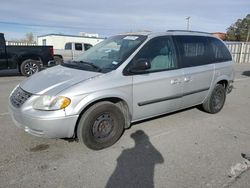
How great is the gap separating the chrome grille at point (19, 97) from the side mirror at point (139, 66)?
62.0 inches

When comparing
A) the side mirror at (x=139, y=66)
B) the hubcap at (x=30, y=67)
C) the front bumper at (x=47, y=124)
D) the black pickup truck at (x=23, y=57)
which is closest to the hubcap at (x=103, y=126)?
the front bumper at (x=47, y=124)

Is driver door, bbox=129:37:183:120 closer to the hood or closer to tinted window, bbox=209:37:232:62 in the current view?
the hood

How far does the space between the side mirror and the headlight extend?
3.75 feet

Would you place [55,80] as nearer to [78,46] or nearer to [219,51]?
[219,51]

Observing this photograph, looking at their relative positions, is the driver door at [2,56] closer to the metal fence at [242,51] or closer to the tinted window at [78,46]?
the tinted window at [78,46]

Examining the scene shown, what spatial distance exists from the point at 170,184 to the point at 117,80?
1.61m

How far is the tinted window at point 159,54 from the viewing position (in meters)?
3.87

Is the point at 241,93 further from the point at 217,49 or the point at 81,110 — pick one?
the point at 81,110

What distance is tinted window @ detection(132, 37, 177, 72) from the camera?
3.87 meters

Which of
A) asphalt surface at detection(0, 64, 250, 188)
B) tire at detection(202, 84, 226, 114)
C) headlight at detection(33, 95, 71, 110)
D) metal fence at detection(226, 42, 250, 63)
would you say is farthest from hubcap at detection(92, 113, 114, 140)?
metal fence at detection(226, 42, 250, 63)

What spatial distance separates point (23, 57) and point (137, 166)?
9248 millimetres

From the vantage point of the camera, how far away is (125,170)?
298 cm

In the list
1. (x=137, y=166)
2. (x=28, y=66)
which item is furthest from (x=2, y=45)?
(x=137, y=166)

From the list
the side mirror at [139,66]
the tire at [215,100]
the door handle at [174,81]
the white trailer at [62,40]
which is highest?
the white trailer at [62,40]
